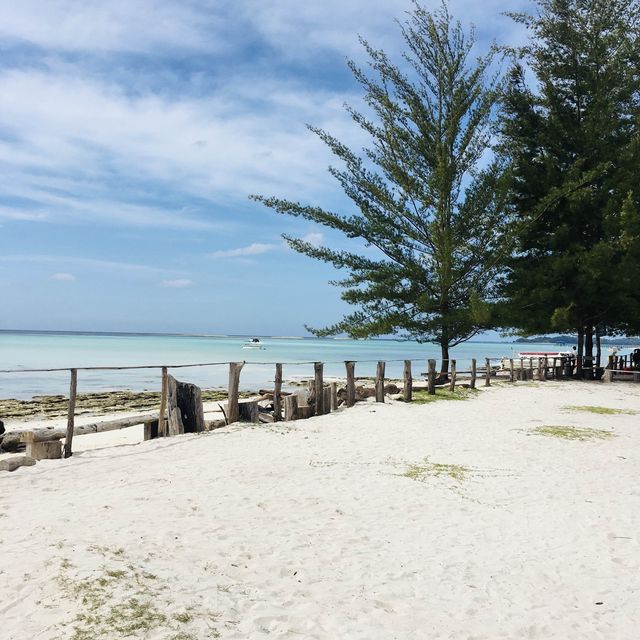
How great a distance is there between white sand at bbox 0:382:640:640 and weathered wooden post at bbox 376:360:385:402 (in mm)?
6480

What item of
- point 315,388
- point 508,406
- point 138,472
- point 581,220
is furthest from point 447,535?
point 581,220

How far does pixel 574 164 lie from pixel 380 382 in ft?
54.9

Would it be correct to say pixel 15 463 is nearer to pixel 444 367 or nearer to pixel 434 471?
pixel 434 471

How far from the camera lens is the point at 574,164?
27625 mm

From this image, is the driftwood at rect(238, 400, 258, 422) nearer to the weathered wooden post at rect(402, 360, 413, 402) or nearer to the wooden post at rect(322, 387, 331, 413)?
the wooden post at rect(322, 387, 331, 413)

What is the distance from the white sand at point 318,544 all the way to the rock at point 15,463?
6.5 inches

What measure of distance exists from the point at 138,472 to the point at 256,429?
4380 millimetres

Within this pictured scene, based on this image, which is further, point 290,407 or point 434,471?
point 290,407

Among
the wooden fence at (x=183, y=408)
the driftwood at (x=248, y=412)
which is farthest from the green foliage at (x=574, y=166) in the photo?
the driftwood at (x=248, y=412)

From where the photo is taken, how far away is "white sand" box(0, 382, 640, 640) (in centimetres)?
451

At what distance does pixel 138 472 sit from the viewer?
28.6ft

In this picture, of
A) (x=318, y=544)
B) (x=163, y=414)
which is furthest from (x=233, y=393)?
(x=318, y=544)

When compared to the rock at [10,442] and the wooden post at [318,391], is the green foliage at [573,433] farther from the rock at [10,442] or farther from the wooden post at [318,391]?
the rock at [10,442]

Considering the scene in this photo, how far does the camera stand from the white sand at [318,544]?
14.8ft
